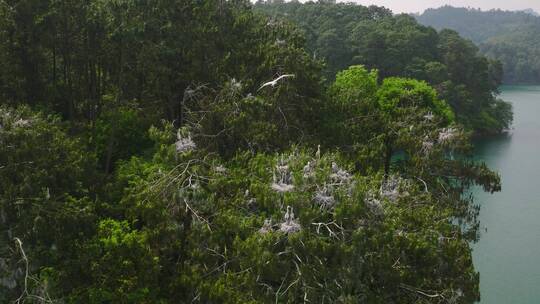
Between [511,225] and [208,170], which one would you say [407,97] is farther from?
[208,170]

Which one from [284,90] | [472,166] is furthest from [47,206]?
[472,166]

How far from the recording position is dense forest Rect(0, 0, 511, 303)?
33.2ft

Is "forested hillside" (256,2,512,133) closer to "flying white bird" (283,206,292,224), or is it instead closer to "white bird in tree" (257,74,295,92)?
"white bird in tree" (257,74,295,92)

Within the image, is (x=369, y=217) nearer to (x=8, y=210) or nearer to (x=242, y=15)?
(x=8, y=210)

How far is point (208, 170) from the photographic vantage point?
12.2 meters

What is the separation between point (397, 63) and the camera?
1897 inches

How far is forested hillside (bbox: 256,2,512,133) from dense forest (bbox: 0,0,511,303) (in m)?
25.9

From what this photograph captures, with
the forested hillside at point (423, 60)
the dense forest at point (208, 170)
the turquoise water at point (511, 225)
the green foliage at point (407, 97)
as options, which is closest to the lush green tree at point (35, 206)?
the dense forest at point (208, 170)

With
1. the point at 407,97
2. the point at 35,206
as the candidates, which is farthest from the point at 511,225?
the point at 35,206

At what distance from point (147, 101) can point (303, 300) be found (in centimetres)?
969

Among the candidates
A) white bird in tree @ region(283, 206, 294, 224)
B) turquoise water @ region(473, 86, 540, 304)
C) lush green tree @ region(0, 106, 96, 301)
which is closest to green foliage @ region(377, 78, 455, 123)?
turquoise water @ region(473, 86, 540, 304)

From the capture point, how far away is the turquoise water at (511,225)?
19422 millimetres

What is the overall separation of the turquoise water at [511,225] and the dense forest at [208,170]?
419 centimetres

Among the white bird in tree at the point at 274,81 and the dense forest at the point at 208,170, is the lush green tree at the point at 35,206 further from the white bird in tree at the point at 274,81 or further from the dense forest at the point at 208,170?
the white bird in tree at the point at 274,81
